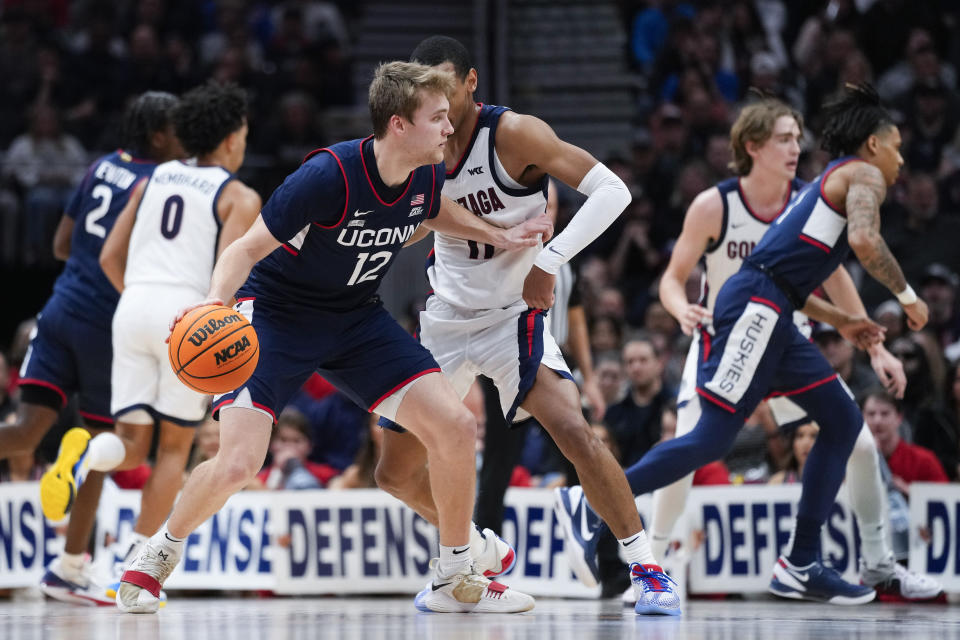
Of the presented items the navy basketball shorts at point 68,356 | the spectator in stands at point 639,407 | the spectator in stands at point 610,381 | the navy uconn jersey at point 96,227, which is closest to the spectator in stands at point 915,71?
the spectator in stands at point 610,381

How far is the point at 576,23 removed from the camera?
48.3ft

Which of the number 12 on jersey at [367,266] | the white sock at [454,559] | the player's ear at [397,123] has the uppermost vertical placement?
the player's ear at [397,123]

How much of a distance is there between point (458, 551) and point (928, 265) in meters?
6.33

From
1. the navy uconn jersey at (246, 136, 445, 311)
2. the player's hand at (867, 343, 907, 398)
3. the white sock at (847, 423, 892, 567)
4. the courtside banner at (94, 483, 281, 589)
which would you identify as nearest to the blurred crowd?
the courtside banner at (94, 483, 281, 589)

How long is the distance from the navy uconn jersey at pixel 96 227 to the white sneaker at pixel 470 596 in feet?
7.67

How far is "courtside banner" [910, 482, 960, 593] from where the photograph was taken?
680 cm

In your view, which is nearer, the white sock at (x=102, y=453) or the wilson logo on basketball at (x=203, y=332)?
the wilson logo on basketball at (x=203, y=332)

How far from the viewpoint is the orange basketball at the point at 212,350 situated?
460cm

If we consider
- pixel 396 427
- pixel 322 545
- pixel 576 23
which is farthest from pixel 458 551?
pixel 576 23

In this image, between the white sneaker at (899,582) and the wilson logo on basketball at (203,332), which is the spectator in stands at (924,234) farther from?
the wilson logo on basketball at (203,332)

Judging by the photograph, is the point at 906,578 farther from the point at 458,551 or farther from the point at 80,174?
the point at 80,174

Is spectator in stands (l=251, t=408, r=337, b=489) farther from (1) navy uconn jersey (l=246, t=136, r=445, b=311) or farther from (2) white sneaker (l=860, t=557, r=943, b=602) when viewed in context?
(2) white sneaker (l=860, t=557, r=943, b=602)

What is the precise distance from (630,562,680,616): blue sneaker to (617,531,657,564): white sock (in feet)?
0.07

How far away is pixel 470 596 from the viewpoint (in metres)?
5.39
